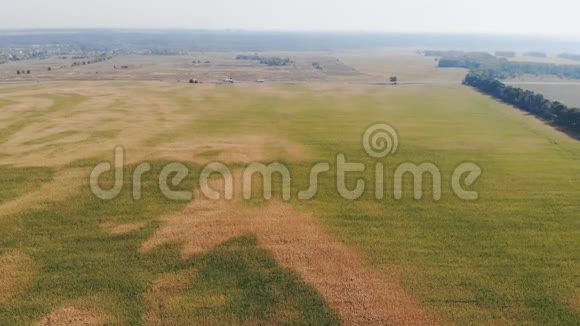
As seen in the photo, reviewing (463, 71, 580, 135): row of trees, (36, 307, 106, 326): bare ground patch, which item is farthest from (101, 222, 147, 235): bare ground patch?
(463, 71, 580, 135): row of trees

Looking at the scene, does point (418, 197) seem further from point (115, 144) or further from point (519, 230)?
point (115, 144)

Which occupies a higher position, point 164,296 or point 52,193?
point 52,193

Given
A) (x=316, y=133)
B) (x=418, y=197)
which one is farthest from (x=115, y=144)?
(x=418, y=197)

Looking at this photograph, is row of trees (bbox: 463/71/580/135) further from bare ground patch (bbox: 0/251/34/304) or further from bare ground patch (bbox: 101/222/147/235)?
bare ground patch (bbox: 0/251/34/304)

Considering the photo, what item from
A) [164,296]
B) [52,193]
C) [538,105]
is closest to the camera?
[164,296]

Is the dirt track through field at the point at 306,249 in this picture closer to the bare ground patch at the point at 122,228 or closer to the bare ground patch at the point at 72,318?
the bare ground patch at the point at 122,228

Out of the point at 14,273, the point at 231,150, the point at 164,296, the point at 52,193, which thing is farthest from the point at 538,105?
the point at 14,273

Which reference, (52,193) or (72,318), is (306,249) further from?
(52,193)
